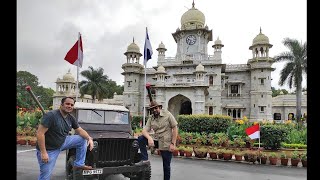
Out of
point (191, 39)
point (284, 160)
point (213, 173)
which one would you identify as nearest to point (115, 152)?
point (213, 173)

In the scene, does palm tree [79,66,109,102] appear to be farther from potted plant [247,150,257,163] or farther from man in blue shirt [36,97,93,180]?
man in blue shirt [36,97,93,180]

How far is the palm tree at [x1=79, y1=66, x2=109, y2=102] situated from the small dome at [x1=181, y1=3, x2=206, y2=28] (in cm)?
1650

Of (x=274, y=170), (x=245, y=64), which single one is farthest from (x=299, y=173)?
(x=245, y=64)

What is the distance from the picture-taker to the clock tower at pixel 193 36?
37250mm

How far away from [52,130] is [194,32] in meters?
35.8

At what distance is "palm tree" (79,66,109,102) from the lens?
42000 mm

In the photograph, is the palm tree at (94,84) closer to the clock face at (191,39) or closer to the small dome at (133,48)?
the small dome at (133,48)

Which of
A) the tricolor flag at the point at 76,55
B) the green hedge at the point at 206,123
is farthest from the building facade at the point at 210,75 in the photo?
the tricolor flag at the point at 76,55

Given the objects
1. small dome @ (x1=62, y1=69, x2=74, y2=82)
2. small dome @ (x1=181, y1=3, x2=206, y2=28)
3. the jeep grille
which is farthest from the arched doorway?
the jeep grille

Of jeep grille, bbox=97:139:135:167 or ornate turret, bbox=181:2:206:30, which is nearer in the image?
jeep grille, bbox=97:139:135:167

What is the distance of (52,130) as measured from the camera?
4195 millimetres

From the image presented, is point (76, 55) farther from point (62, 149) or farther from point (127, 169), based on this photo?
point (62, 149)

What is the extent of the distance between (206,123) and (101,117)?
39.6 feet
